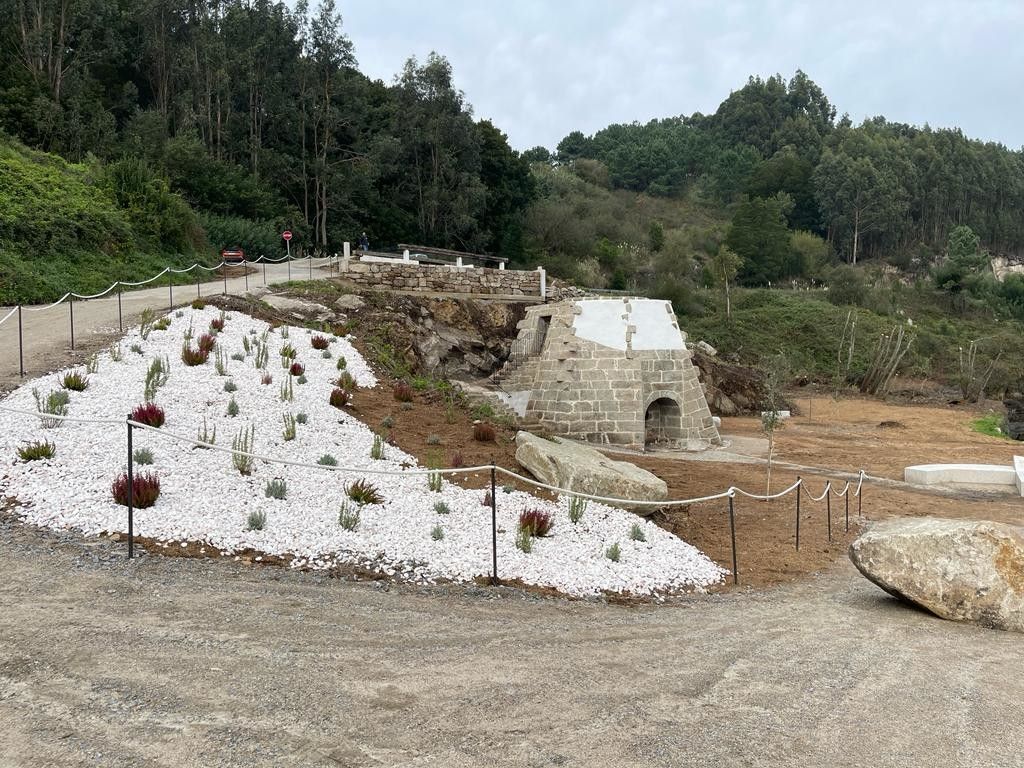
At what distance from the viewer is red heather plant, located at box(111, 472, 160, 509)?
7.04 m

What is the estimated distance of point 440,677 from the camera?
4.88m

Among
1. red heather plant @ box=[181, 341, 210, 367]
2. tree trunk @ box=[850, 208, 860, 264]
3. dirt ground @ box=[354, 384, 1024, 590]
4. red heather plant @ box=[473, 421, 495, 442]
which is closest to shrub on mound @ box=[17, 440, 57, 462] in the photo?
red heather plant @ box=[181, 341, 210, 367]

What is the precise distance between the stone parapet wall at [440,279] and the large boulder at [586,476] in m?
13.8

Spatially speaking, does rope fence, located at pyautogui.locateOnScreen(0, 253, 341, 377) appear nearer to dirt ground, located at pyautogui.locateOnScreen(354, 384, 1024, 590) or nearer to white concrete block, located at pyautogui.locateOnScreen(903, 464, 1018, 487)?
dirt ground, located at pyautogui.locateOnScreen(354, 384, 1024, 590)

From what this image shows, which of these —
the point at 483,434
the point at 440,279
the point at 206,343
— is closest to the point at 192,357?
the point at 206,343

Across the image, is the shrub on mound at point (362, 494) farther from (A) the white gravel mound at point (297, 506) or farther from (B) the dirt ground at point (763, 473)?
(B) the dirt ground at point (763, 473)

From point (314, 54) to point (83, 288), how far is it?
81.0 feet

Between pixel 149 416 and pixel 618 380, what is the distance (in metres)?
11.4

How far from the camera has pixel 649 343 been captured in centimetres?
1825

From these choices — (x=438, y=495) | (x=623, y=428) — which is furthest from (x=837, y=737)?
(x=623, y=428)

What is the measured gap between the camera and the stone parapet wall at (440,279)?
22.6 m

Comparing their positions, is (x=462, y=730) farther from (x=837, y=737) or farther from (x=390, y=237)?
(x=390, y=237)

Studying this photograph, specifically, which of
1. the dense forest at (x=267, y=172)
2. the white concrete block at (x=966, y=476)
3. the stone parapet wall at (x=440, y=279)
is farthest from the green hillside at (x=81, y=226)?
the white concrete block at (x=966, y=476)

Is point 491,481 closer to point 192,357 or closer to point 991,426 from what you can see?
point 192,357
